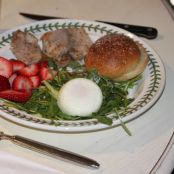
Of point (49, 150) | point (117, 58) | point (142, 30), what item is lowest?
point (49, 150)

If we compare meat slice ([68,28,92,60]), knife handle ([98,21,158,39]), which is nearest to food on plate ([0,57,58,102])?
meat slice ([68,28,92,60])

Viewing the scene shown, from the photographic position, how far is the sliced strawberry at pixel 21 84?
1.14m

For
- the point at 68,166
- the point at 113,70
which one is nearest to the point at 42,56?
the point at 113,70

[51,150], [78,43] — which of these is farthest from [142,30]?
[51,150]

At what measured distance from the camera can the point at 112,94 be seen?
1.13m

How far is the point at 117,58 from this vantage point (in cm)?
118

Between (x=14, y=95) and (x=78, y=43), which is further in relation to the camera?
(x=78, y=43)

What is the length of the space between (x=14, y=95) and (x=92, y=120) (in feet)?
0.75

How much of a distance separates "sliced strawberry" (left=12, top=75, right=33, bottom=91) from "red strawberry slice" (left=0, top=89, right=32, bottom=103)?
0.11 ft

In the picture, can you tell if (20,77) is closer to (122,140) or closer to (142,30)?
(122,140)

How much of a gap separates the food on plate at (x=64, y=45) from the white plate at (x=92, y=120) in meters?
0.08

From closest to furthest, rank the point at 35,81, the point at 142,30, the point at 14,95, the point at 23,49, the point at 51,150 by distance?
the point at 51,150 < the point at 14,95 < the point at 35,81 < the point at 23,49 < the point at 142,30

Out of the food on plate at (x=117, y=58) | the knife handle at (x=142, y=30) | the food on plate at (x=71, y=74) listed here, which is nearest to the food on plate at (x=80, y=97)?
the food on plate at (x=71, y=74)

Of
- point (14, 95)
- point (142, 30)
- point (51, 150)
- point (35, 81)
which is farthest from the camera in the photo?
point (142, 30)
